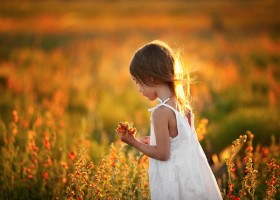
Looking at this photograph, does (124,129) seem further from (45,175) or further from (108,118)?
(108,118)

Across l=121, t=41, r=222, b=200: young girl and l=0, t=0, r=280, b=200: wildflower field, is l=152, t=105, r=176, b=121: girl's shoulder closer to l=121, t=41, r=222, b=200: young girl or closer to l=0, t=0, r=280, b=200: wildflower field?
l=121, t=41, r=222, b=200: young girl

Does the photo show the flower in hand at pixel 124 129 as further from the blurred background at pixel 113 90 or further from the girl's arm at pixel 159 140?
the blurred background at pixel 113 90

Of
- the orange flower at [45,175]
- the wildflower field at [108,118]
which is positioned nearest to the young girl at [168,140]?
the wildflower field at [108,118]

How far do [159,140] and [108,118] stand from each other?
4.12 metres

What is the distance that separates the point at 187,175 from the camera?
341cm

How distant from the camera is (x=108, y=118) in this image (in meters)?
7.43

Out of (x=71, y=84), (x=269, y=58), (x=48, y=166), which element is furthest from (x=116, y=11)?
(x=48, y=166)

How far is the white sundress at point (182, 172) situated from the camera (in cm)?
341

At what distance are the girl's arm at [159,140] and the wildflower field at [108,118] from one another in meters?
0.21

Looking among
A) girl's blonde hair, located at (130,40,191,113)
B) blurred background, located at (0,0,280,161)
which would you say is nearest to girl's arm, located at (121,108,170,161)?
girl's blonde hair, located at (130,40,191,113)

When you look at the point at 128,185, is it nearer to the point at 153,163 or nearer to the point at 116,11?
the point at 153,163

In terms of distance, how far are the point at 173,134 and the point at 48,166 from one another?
4.84ft

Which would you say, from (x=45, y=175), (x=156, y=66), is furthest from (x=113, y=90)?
(x=156, y=66)

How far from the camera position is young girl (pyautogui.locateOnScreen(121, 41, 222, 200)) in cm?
338
